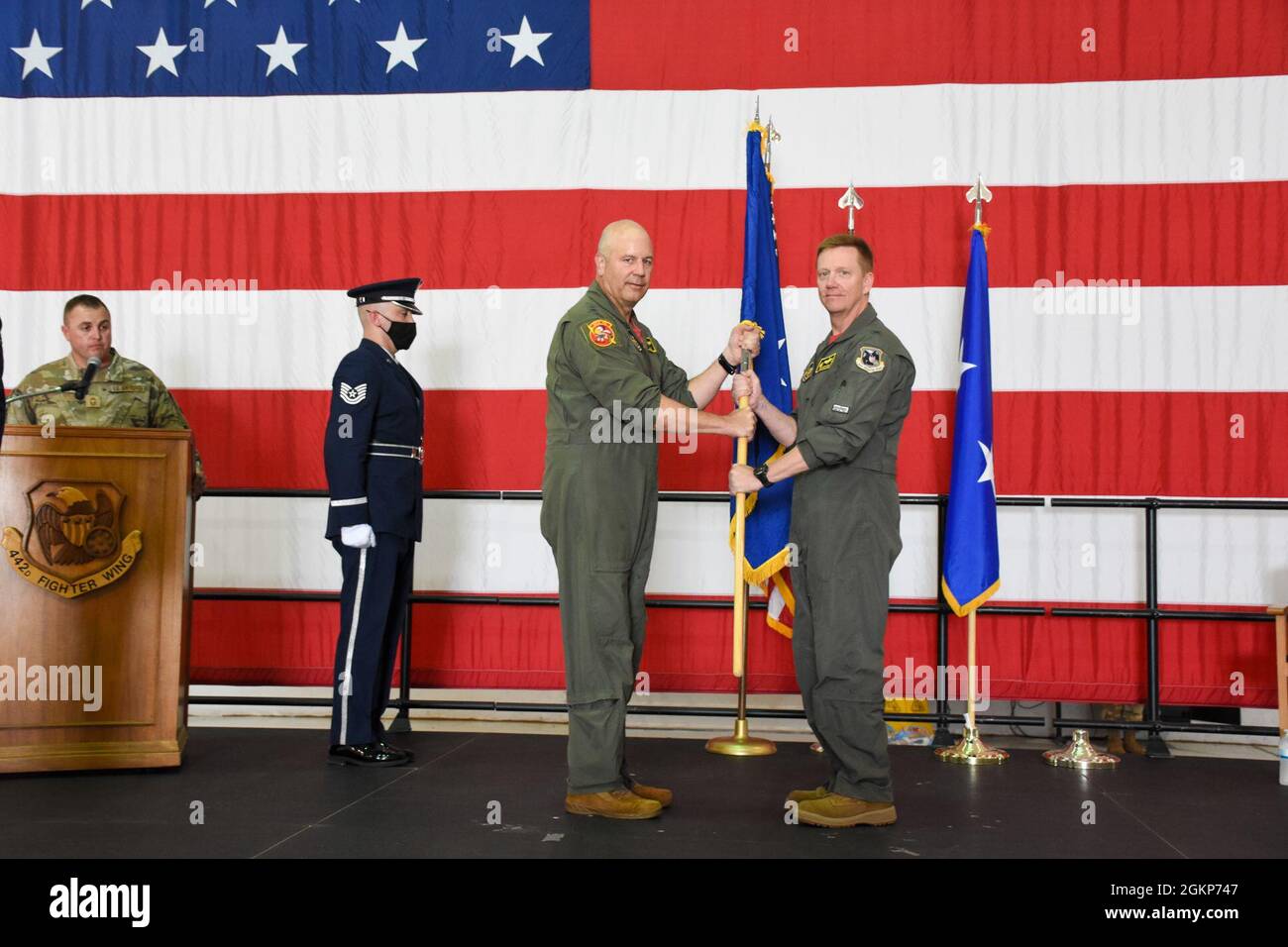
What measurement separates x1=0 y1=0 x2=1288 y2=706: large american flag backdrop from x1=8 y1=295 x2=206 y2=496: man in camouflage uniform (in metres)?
0.51

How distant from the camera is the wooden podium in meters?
3.36

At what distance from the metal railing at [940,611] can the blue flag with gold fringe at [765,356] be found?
0.32 metres

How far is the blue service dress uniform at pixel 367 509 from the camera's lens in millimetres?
3648

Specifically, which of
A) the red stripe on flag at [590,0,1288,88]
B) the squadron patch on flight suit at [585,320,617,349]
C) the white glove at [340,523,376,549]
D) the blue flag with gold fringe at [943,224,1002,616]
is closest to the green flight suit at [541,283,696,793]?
the squadron patch on flight suit at [585,320,617,349]

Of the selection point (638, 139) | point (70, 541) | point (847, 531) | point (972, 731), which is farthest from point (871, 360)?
point (70, 541)

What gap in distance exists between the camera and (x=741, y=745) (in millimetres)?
3967

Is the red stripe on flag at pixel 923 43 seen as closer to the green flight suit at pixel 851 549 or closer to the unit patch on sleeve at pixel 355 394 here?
the unit patch on sleeve at pixel 355 394

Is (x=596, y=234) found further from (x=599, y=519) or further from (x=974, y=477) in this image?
(x=599, y=519)

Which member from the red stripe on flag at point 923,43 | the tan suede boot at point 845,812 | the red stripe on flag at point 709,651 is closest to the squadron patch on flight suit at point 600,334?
the tan suede boot at point 845,812

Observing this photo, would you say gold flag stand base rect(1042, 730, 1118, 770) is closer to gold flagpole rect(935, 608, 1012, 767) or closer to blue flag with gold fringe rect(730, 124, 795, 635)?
gold flagpole rect(935, 608, 1012, 767)
